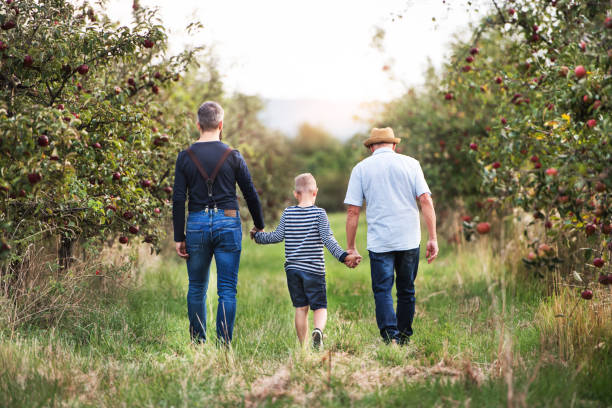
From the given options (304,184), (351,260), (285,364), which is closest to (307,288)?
(351,260)

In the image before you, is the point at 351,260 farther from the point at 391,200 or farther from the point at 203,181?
the point at 203,181

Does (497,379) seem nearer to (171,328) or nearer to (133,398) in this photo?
(133,398)

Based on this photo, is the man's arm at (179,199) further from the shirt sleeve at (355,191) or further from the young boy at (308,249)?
the shirt sleeve at (355,191)

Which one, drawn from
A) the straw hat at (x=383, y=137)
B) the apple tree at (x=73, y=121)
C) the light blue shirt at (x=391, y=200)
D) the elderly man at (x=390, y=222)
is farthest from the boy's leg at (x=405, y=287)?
the apple tree at (x=73, y=121)

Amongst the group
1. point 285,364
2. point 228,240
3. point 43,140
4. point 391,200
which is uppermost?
point 43,140

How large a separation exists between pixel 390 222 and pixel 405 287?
618 millimetres

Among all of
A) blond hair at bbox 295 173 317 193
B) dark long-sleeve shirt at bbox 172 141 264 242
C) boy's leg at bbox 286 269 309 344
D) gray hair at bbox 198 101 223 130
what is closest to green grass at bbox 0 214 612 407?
boy's leg at bbox 286 269 309 344

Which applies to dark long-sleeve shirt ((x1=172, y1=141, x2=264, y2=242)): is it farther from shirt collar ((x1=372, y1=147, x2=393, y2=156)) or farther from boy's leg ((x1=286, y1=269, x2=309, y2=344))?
shirt collar ((x1=372, y1=147, x2=393, y2=156))

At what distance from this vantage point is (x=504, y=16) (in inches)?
227

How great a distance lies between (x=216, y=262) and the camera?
452cm

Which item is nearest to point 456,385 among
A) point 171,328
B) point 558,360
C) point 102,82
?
point 558,360

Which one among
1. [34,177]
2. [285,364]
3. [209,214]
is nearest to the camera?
[34,177]

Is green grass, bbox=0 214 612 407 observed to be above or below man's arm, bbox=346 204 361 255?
below

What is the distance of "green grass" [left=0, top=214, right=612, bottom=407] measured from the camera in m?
3.40
